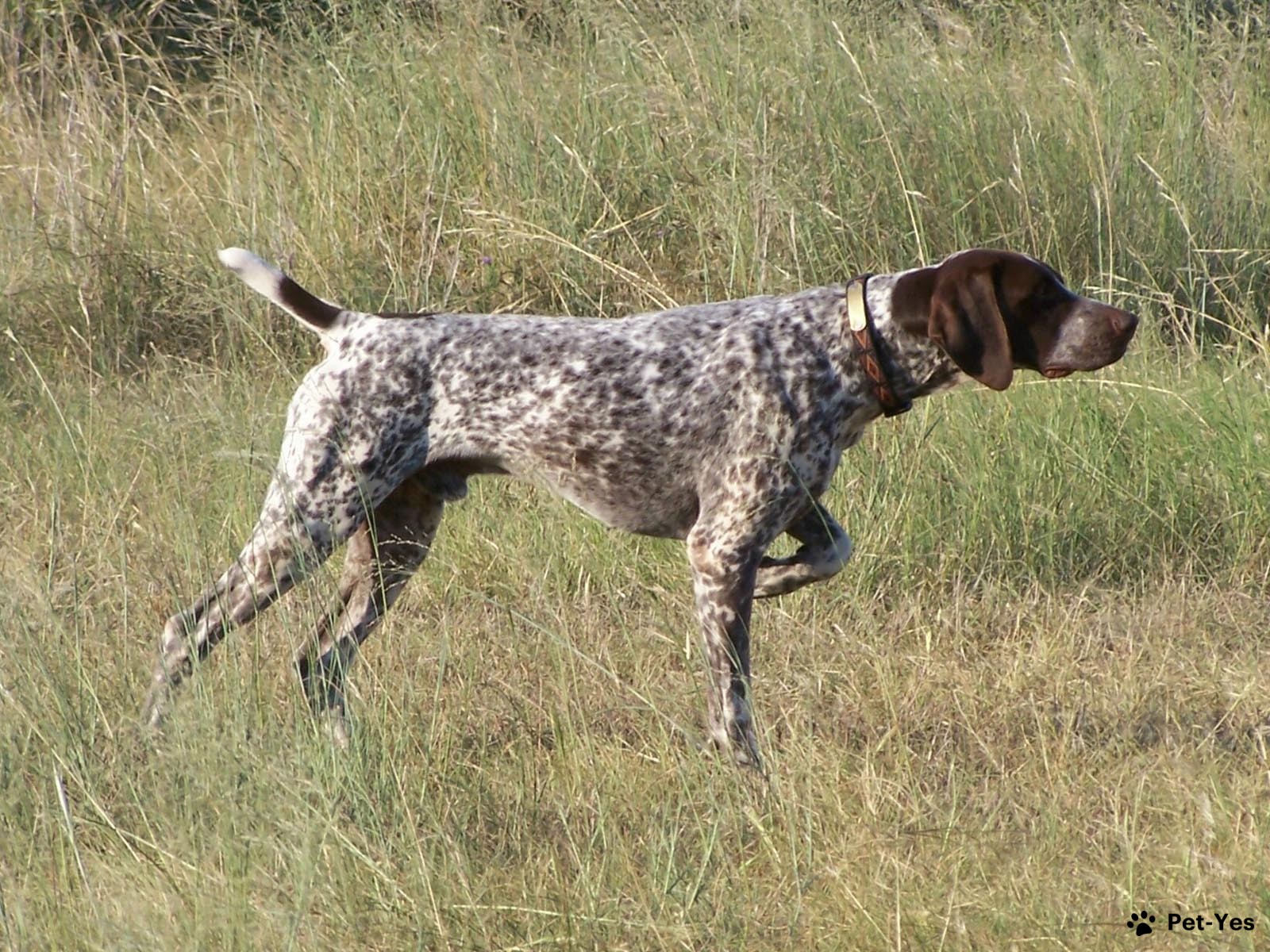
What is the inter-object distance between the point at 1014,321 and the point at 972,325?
4.7 inches

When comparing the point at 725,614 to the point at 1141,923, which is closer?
the point at 1141,923

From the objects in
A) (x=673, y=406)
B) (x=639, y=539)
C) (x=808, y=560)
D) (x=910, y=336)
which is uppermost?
(x=910, y=336)

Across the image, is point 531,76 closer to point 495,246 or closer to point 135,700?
point 495,246

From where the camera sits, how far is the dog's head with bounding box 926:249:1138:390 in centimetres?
375

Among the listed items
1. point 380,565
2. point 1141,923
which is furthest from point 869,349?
point 1141,923

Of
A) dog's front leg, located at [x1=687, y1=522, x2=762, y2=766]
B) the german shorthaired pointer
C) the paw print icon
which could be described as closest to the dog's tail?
the german shorthaired pointer

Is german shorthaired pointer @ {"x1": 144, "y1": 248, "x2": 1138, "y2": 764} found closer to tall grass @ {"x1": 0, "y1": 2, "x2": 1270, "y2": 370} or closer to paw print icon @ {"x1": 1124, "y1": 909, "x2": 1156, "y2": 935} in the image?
paw print icon @ {"x1": 1124, "y1": 909, "x2": 1156, "y2": 935}

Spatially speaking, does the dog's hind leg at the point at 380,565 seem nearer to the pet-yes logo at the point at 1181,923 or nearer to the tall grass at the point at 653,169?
the pet-yes logo at the point at 1181,923

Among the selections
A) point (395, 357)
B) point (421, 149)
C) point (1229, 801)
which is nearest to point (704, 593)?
point (395, 357)

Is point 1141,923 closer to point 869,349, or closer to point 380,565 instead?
point 869,349

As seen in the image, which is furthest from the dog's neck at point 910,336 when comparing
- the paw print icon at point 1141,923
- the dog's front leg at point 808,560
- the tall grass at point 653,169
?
the tall grass at point 653,169

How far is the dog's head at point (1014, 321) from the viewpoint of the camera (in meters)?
3.75

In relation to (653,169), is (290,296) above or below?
above

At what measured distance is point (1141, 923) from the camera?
9.23 ft
